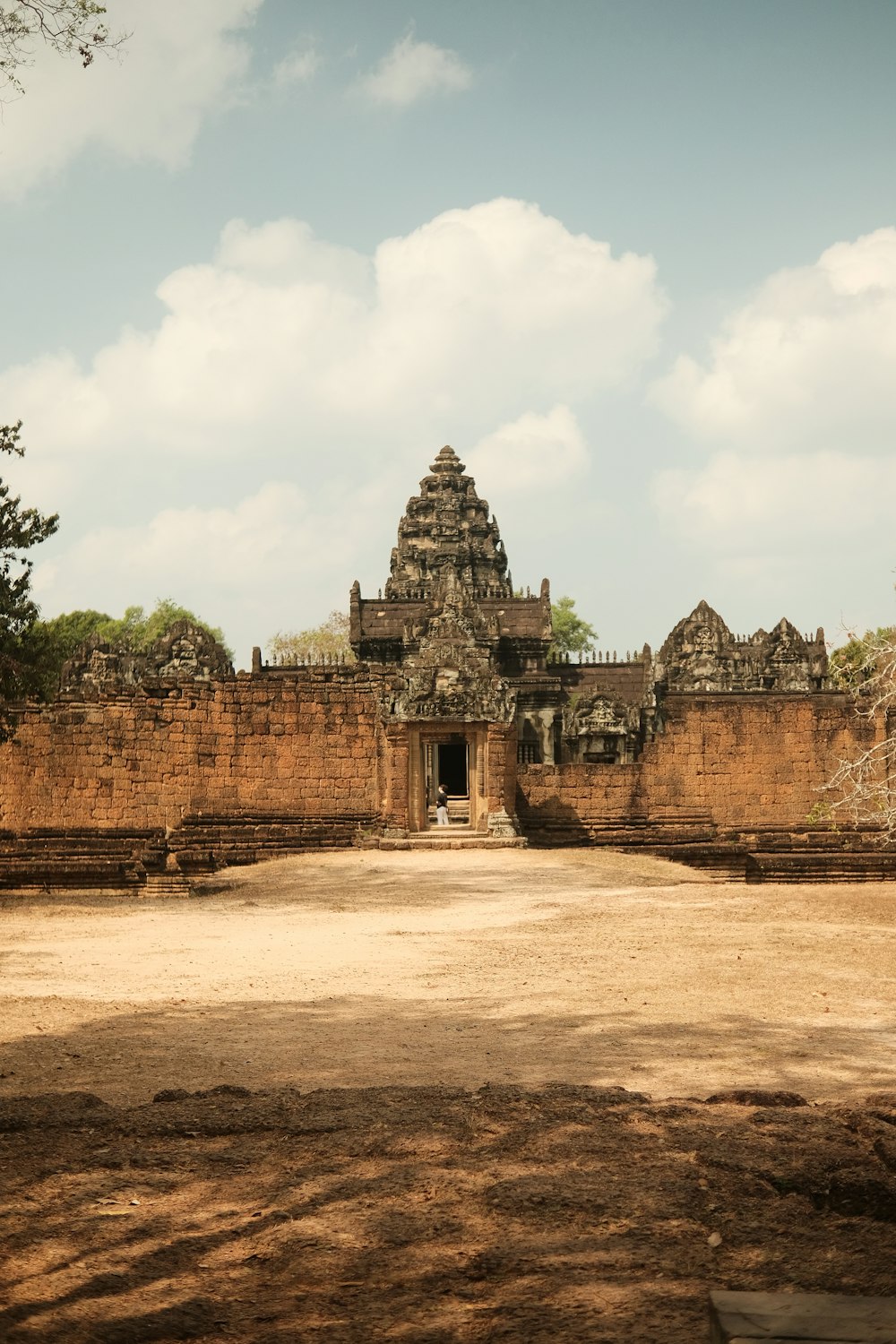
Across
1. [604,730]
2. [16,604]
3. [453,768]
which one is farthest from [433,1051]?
[453,768]

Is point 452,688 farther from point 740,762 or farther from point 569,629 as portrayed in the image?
point 569,629

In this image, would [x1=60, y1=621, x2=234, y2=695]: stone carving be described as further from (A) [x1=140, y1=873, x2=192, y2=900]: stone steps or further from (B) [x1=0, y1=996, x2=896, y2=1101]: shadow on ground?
(B) [x1=0, y1=996, x2=896, y2=1101]: shadow on ground

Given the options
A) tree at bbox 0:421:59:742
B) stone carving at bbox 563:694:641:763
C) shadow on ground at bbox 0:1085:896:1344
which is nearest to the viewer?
shadow on ground at bbox 0:1085:896:1344

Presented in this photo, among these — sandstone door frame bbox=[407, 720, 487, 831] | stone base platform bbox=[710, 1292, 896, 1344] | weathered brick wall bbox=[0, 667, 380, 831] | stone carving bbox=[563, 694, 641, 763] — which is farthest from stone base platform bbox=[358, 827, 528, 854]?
stone base platform bbox=[710, 1292, 896, 1344]

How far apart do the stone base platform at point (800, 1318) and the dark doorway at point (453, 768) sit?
31666 millimetres

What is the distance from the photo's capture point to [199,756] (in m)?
19.5

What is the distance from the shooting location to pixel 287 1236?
3.43 meters

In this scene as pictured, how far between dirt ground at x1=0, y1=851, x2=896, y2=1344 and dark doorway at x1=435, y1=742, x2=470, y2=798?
26092 millimetres

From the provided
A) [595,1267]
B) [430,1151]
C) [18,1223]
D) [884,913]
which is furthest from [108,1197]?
[884,913]

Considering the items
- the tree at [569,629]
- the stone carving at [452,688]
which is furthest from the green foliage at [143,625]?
the stone carving at [452,688]

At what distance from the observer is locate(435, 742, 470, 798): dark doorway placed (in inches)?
1375

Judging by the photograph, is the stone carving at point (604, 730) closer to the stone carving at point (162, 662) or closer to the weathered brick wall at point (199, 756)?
the weathered brick wall at point (199, 756)

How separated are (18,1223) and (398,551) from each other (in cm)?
4064

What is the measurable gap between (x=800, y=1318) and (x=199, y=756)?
17507 millimetres
